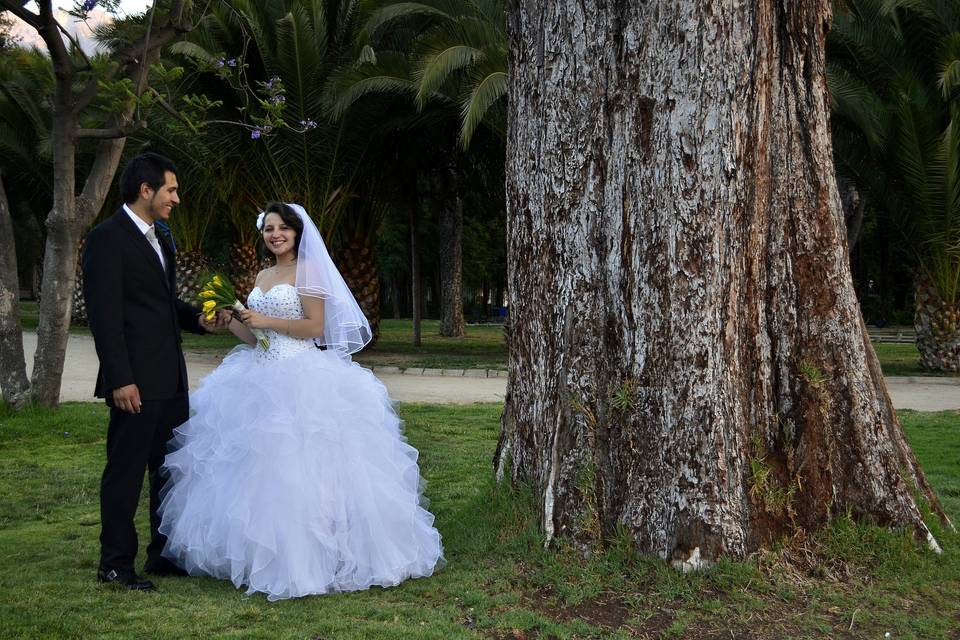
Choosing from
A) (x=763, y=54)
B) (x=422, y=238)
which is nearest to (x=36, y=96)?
(x=422, y=238)

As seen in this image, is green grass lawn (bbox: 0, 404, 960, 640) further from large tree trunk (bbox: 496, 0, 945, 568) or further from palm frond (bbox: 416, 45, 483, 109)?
palm frond (bbox: 416, 45, 483, 109)

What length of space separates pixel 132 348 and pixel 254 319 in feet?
2.18

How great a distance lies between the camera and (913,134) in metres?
14.8

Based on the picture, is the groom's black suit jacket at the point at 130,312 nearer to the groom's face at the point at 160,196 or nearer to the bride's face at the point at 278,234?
the groom's face at the point at 160,196

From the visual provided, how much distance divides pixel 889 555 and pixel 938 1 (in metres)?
13.8

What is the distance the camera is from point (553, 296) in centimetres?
479

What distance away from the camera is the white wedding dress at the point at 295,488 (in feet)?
15.1

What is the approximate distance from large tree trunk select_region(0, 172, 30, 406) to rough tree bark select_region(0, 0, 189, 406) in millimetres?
317

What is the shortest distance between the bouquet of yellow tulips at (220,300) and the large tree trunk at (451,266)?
17774 mm

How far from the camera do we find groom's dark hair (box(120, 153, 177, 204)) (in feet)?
15.9

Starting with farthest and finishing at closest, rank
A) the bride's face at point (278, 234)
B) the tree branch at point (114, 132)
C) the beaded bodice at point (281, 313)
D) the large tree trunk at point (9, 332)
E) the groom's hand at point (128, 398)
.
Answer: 1. the large tree trunk at point (9, 332)
2. the tree branch at point (114, 132)
3. the bride's face at point (278, 234)
4. the beaded bodice at point (281, 313)
5. the groom's hand at point (128, 398)

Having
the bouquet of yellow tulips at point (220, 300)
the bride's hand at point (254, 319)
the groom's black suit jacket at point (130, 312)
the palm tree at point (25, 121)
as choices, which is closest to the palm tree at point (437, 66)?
the palm tree at point (25, 121)

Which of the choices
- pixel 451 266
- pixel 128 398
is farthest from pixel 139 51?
pixel 451 266

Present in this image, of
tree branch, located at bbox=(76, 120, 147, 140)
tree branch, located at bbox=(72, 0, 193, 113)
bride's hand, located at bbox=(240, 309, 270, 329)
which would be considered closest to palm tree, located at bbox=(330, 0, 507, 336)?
tree branch, located at bbox=(72, 0, 193, 113)
